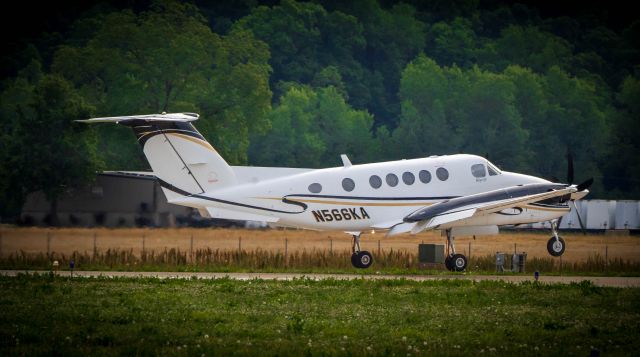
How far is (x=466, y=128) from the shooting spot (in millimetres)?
116625

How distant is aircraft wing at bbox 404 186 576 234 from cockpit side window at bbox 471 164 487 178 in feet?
4.44

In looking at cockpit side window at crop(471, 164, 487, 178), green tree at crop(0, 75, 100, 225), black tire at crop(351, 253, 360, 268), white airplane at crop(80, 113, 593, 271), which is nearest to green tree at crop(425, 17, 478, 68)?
green tree at crop(0, 75, 100, 225)

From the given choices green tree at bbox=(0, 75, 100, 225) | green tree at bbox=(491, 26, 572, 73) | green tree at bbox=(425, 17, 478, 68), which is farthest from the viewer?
green tree at bbox=(425, 17, 478, 68)

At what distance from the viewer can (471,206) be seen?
151 feet

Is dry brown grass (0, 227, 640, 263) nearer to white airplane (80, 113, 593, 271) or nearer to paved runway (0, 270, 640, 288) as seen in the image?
white airplane (80, 113, 593, 271)

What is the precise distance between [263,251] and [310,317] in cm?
2469

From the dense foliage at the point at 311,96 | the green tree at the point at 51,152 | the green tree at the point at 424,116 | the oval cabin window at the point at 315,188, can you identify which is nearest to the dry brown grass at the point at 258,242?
the green tree at the point at 51,152

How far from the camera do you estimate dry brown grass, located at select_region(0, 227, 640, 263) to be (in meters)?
57.4

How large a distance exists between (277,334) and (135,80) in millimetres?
77756

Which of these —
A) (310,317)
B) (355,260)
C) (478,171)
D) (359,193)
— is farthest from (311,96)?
(310,317)

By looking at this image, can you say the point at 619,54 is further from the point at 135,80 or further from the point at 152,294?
the point at 152,294

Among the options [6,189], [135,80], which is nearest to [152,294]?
[6,189]

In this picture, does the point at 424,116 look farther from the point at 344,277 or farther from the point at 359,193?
the point at 344,277

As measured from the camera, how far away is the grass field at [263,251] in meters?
48.0
